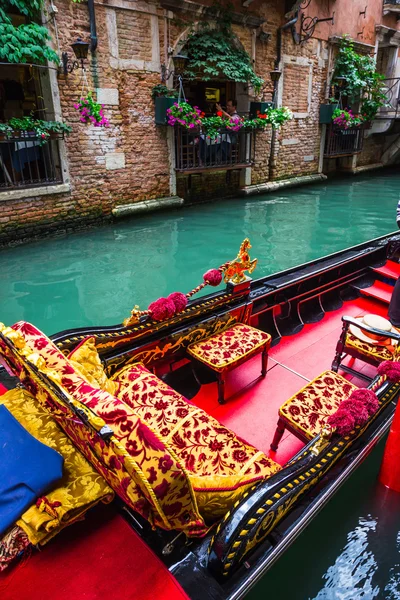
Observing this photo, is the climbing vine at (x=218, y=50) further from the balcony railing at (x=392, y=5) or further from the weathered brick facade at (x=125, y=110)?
the balcony railing at (x=392, y=5)

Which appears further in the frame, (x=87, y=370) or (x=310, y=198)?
(x=310, y=198)

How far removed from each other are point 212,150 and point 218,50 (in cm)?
164

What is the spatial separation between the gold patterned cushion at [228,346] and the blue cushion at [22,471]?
3.38ft

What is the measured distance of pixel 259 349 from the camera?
2361mm

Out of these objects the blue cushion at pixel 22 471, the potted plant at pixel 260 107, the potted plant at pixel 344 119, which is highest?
the potted plant at pixel 260 107

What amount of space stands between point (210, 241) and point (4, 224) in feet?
9.56

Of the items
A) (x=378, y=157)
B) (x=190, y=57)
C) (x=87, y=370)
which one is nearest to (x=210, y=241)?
(x=190, y=57)

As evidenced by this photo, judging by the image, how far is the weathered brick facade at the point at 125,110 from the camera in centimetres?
565

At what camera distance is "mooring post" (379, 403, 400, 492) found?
1.80m

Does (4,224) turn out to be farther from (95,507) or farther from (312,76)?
(312,76)

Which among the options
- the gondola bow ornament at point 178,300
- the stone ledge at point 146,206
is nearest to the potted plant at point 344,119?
the stone ledge at point 146,206

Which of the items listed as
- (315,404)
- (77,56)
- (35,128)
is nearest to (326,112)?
(77,56)

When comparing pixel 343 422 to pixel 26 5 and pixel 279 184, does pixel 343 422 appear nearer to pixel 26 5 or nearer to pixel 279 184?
pixel 26 5

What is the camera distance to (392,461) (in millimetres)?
1870
